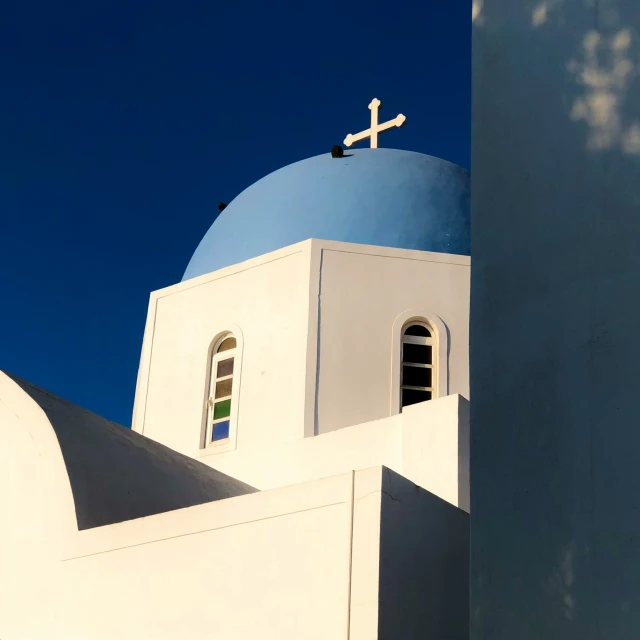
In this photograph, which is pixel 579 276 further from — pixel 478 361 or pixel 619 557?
pixel 619 557

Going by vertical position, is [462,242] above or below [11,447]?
above

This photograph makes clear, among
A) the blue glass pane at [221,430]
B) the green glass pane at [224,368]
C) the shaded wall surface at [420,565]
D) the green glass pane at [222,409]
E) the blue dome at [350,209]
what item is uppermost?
the blue dome at [350,209]

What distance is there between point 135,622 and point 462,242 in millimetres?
6444

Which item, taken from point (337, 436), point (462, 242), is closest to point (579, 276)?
point (337, 436)

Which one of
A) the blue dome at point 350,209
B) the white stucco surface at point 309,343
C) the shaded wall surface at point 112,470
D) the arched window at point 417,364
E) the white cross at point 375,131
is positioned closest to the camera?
the shaded wall surface at point 112,470

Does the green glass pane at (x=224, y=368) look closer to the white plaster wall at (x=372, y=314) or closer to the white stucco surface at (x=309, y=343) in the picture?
the white stucco surface at (x=309, y=343)

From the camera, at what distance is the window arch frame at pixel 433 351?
10258 millimetres

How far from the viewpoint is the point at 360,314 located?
10469mm

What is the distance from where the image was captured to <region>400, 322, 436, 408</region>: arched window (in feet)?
33.9

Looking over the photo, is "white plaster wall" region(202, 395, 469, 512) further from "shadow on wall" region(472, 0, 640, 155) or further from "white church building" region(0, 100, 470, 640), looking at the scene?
"shadow on wall" region(472, 0, 640, 155)

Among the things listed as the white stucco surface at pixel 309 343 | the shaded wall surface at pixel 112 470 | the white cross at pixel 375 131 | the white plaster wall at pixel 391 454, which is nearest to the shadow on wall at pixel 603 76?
the shaded wall surface at pixel 112 470

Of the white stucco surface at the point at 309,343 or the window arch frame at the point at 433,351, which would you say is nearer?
the white stucco surface at the point at 309,343

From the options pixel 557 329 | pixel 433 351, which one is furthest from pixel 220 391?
pixel 557 329

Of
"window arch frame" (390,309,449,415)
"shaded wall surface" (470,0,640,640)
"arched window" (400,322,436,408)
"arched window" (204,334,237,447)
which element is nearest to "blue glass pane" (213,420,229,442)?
"arched window" (204,334,237,447)
